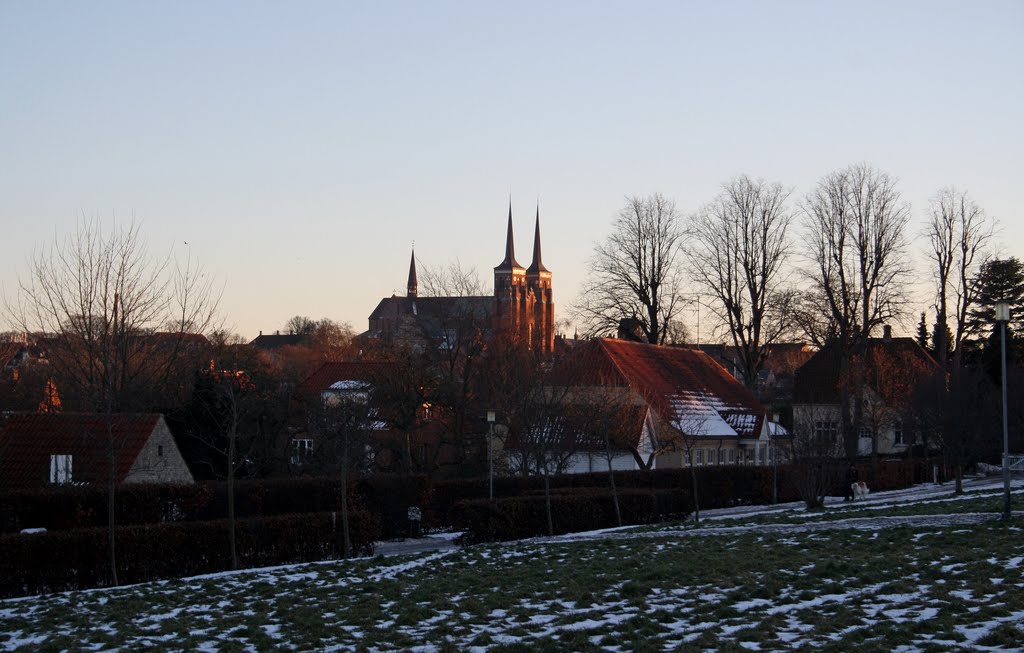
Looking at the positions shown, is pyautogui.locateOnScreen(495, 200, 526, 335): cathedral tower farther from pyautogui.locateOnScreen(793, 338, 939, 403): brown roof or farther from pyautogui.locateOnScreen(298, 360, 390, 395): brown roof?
pyautogui.locateOnScreen(298, 360, 390, 395): brown roof

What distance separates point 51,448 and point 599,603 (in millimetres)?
21984

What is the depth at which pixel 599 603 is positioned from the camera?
1373 centimetres

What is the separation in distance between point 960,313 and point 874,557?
4296 cm

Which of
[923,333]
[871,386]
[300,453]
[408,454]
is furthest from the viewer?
[923,333]

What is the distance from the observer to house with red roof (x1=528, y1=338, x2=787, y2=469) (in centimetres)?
4297

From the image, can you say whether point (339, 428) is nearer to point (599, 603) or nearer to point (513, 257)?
point (599, 603)

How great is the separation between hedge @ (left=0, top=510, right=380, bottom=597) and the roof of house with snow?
21.2m

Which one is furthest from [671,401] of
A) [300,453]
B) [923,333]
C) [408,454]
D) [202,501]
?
[923,333]

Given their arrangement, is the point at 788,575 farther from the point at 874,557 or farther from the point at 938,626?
the point at 938,626

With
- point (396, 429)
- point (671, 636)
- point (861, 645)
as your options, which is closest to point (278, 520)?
point (671, 636)

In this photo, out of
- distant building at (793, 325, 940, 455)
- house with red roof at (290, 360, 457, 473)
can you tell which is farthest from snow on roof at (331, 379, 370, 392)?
distant building at (793, 325, 940, 455)

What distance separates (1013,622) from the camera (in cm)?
1070

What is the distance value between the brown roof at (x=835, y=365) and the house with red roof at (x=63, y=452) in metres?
35.2

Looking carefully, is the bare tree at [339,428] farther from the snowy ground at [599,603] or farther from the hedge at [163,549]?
the snowy ground at [599,603]
